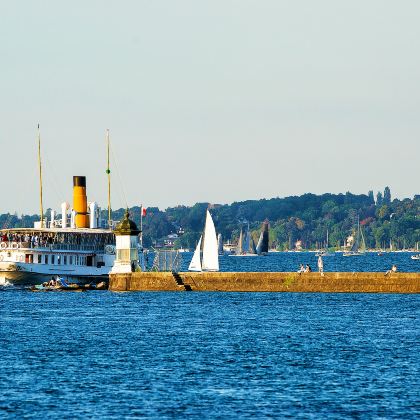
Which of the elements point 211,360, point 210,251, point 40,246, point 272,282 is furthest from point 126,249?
point 211,360

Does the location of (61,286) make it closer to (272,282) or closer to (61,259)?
(61,259)

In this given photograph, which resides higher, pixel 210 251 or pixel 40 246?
pixel 40 246

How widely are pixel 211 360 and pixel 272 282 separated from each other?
49.1 meters

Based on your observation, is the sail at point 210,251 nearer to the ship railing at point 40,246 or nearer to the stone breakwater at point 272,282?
the ship railing at point 40,246

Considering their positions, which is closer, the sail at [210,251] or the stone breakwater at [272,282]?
the stone breakwater at [272,282]

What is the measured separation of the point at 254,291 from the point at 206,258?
31.8m

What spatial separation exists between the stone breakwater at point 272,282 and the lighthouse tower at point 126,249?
2.14m

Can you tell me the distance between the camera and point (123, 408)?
52.6 metres

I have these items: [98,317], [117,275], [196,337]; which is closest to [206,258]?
[117,275]

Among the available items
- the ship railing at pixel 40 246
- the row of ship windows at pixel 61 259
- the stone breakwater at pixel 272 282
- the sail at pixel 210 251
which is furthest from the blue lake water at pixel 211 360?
the sail at pixel 210 251

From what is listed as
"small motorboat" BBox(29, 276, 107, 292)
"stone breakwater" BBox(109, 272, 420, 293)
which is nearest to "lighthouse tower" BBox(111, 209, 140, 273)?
"stone breakwater" BBox(109, 272, 420, 293)

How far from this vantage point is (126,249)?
12544 centimetres

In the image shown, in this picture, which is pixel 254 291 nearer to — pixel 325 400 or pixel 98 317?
pixel 98 317

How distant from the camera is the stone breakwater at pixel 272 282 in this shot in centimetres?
11412
